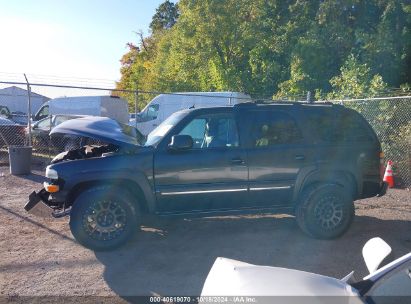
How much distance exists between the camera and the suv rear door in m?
6.14

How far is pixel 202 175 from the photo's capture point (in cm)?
598

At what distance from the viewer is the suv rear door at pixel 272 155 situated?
242 inches

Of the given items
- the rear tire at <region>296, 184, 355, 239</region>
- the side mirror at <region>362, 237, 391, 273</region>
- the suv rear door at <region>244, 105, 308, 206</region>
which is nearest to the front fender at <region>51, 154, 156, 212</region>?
the suv rear door at <region>244, 105, 308, 206</region>

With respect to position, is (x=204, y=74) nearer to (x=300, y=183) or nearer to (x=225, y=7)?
(x=225, y=7)

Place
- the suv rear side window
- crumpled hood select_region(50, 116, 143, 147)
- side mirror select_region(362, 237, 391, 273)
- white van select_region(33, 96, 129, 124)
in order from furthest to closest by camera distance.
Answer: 1. white van select_region(33, 96, 129, 124)
2. the suv rear side window
3. crumpled hood select_region(50, 116, 143, 147)
4. side mirror select_region(362, 237, 391, 273)

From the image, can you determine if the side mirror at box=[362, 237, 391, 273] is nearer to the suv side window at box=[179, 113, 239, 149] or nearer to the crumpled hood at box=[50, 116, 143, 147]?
the suv side window at box=[179, 113, 239, 149]

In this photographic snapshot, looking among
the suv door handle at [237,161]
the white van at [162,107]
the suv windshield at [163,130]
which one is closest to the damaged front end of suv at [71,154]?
the suv windshield at [163,130]

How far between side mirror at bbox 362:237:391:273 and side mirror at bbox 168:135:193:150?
3103 mm

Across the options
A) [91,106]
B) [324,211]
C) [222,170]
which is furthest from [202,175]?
[91,106]

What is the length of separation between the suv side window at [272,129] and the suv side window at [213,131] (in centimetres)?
29

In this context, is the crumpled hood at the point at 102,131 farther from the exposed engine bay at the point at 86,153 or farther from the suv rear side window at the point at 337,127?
the suv rear side window at the point at 337,127

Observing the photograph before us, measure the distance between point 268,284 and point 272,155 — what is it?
3.51 metres

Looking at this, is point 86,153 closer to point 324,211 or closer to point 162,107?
point 324,211

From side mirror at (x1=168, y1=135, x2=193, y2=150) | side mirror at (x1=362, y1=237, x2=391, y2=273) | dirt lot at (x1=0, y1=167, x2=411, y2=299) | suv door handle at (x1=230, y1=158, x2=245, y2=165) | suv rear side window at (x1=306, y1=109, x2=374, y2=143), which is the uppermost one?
suv rear side window at (x1=306, y1=109, x2=374, y2=143)
